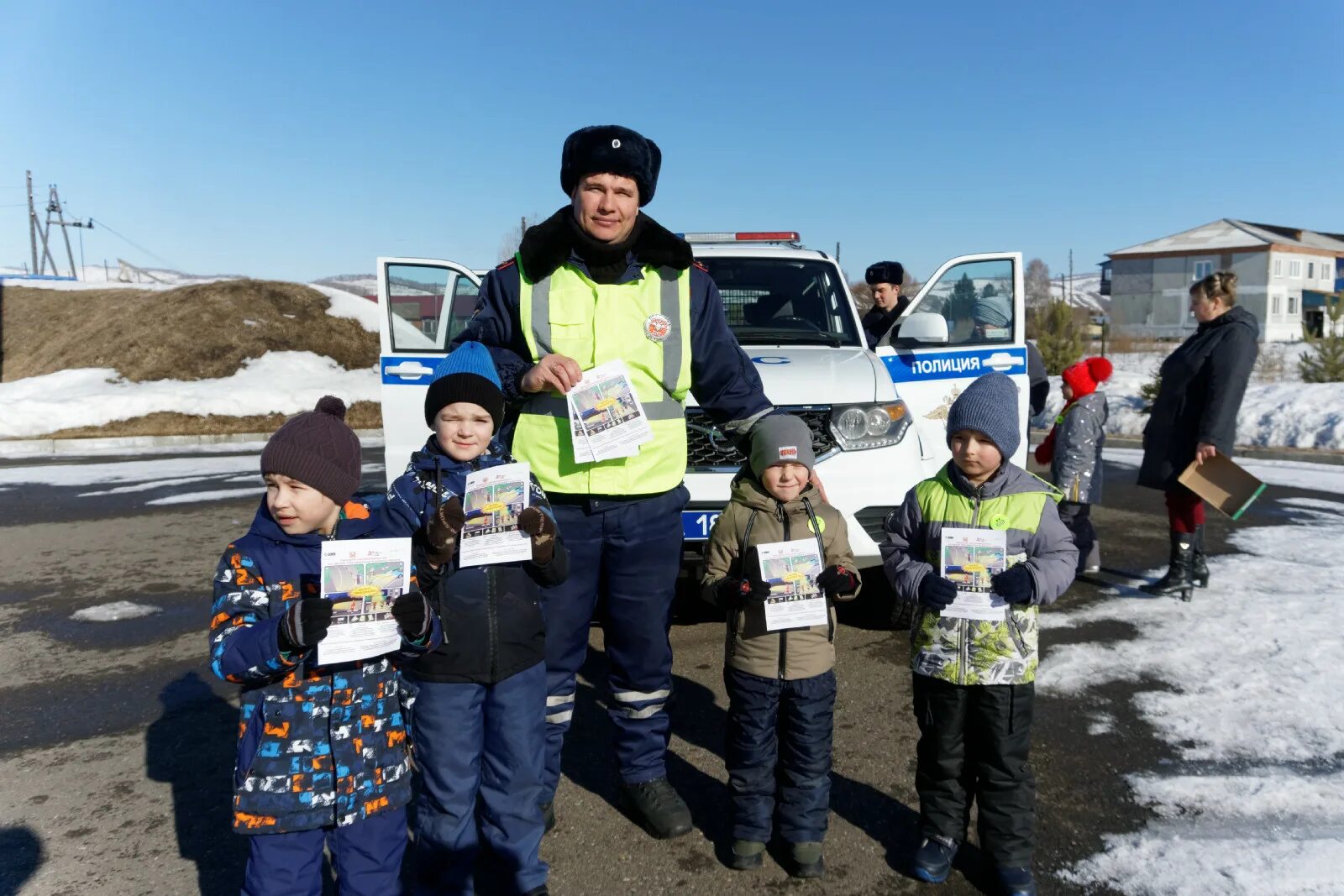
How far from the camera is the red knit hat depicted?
5695 millimetres

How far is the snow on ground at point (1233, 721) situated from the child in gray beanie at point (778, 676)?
0.83m

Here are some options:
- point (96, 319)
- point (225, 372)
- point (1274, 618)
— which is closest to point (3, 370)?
point (96, 319)

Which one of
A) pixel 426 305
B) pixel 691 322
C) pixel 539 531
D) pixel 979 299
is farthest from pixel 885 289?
pixel 539 531

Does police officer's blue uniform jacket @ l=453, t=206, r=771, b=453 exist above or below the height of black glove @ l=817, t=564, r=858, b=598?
above

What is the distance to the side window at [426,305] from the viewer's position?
211 inches

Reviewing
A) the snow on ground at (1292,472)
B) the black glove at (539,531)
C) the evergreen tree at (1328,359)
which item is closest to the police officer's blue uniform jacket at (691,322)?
the black glove at (539,531)

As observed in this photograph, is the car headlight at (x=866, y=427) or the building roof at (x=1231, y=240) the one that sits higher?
the building roof at (x=1231, y=240)

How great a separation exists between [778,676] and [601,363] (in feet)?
3.69

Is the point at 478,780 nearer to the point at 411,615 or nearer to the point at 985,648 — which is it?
the point at 411,615

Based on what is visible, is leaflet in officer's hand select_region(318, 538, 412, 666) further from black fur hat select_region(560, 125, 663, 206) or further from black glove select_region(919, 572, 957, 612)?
black glove select_region(919, 572, 957, 612)

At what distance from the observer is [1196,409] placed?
5.44 metres

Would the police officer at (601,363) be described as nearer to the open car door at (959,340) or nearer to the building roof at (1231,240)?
the open car door at (959,340)

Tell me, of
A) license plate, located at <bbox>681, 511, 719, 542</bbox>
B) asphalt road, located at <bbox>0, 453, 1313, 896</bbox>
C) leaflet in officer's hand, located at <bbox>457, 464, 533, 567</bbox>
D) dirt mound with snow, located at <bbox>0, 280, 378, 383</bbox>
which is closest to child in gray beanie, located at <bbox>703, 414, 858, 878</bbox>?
asphalt road, located at <bbox>0, 453, 1313, 896</bbox>

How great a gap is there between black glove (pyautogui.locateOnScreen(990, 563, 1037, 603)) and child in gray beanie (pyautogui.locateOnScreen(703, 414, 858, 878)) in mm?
425
